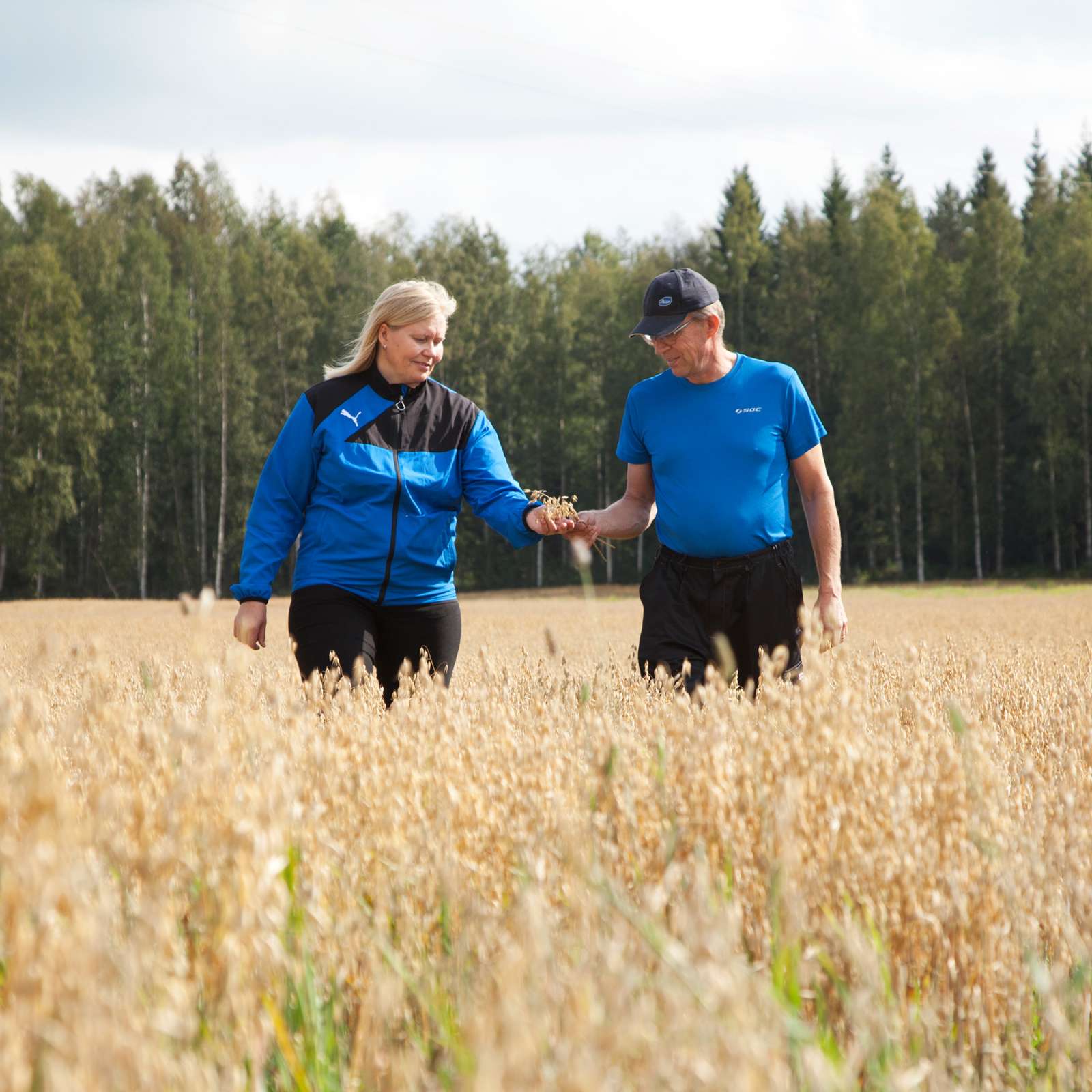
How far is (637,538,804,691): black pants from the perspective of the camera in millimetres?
4797

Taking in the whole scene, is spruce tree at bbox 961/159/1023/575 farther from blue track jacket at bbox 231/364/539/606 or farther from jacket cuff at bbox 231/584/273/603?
jacket cuff at bbox 231/584/273/603

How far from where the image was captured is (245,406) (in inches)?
1724

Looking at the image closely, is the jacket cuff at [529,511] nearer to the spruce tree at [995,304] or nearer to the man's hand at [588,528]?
the man's hand at [588,528]

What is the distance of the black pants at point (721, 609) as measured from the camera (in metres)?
4.80

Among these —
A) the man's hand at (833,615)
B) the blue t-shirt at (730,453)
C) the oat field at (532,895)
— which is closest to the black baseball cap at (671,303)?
the blue t-shirt at (730,453)

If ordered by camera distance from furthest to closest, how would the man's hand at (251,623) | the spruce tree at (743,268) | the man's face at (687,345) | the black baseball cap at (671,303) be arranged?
the spruce tree at (743,268) < the man's face at (687,345) < the black baseball cap at (671,303) < the man's hand at (251,623)

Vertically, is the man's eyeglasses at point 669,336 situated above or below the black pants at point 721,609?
above

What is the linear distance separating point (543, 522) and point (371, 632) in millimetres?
834

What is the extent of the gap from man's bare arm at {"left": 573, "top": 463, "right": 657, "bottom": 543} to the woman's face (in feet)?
3.21

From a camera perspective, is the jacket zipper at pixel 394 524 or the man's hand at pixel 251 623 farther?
the jacket zipper at pixel 394 524

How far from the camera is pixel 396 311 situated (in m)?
4.79

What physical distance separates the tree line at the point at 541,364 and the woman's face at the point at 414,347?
3820cm

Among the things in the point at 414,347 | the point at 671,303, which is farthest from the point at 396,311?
the point at 671,303

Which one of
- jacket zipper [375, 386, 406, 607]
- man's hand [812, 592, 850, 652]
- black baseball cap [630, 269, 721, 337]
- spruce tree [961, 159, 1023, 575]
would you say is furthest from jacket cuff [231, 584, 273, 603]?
spruce tree [961, 159, 1023, 575]
